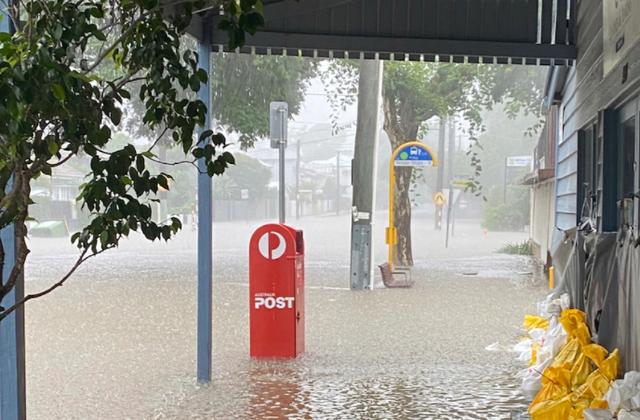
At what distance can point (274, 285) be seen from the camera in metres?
6.31

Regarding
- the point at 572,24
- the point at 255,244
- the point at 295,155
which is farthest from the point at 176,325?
the point at 295,155

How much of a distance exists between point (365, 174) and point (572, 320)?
8190 millimetres

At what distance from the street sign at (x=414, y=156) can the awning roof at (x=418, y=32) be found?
25.0 ft

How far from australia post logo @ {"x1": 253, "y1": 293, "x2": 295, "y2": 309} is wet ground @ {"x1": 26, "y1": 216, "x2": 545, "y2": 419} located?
0.47m

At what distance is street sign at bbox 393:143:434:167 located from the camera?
13.6m

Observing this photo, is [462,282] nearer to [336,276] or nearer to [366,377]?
[336,276]

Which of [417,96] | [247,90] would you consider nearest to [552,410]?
[247,90]

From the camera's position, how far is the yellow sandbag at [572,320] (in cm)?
457

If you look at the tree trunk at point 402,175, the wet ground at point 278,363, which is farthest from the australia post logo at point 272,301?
the tree trunk at point 402,175

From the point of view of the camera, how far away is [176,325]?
356 inches

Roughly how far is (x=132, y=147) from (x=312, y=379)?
4.11m

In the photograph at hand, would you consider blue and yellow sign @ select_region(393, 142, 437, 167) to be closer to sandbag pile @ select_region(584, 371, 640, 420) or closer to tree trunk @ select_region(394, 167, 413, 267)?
tree trunk @ select_region(394, 167, 413, 267)

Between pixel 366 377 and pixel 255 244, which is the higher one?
pixel 255 244

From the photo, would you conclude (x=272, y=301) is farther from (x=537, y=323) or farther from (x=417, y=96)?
(x=417, y=96)
